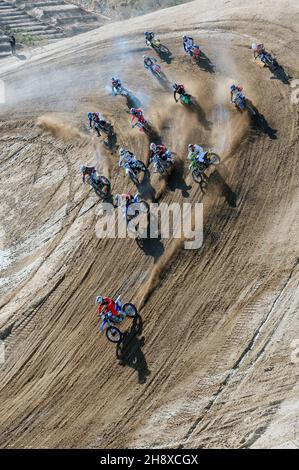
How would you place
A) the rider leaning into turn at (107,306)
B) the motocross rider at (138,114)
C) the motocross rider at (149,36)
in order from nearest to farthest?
the rider leaning into turn at (107,306) < the motocross rider at (138,114) < the motocross rider at (149,36)

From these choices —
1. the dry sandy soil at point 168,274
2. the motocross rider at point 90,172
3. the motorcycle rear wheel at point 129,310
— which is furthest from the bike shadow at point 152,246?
Answer: the motocross rider at point 90,172

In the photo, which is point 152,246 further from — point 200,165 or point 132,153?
point 132,153

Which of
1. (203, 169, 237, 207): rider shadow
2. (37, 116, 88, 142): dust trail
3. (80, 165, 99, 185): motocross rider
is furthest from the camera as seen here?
(37, 116, 88, 142): dust trail

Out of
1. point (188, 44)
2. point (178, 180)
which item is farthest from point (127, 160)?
point (188, 44)

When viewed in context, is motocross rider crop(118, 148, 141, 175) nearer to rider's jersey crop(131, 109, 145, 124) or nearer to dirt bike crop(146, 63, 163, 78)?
rider's jersey crop(131, 109, 145, 124)

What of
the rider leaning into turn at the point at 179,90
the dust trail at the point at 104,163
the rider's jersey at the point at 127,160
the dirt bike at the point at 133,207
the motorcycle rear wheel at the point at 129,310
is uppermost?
the rider leaning into turn at the point at 179,90

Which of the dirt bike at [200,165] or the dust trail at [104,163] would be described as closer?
the dirt bike at [200,165]

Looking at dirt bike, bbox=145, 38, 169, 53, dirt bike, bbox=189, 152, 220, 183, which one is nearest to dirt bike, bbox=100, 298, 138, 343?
dirt bike, bbox=189, 152, 220, 183

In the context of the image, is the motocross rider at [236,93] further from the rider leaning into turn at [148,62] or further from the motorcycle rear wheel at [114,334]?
the motorcycle rear wheel at [114,334]
